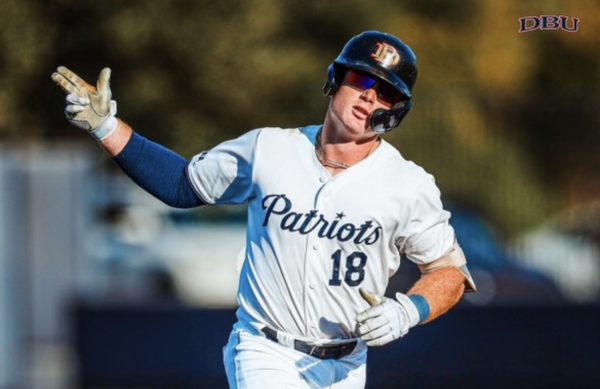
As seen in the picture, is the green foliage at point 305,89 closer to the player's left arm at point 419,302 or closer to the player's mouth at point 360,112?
the player's left arm at point 419,302

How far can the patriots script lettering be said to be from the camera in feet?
19.3

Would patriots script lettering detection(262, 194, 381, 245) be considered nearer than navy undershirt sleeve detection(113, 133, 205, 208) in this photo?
Yes

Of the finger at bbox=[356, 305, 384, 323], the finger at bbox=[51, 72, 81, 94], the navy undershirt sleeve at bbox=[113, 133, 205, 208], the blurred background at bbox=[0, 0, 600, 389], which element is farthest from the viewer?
the blurred background at bbox=[0, 0, 600, 389]

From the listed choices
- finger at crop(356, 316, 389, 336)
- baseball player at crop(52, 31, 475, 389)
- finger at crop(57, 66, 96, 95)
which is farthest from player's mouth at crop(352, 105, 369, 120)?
finger at crop(57, 66, 96, 95)

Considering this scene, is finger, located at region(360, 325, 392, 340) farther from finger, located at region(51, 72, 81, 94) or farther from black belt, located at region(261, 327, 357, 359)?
finger, located at region(51, 72, 81, 94)

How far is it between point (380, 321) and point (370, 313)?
0.05 meters

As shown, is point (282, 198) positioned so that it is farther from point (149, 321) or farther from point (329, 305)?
point (149, 321)

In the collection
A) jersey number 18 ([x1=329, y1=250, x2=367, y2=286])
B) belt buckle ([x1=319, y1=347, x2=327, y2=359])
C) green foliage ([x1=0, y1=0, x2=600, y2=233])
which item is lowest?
belt buckle ([x1=319, y1=347, x2=327, y2=359])

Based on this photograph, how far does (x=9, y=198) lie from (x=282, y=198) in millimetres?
9739

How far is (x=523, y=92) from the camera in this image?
16.9 metres

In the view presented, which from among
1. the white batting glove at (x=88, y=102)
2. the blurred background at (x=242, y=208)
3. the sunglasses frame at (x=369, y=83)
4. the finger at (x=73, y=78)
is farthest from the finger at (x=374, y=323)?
the blurred background at (x=242, y=208)

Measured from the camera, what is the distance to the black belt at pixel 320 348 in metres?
6.00

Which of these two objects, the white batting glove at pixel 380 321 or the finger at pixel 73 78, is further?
the finger at pixel 73 78

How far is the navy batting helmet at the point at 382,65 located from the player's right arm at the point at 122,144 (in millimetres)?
722
